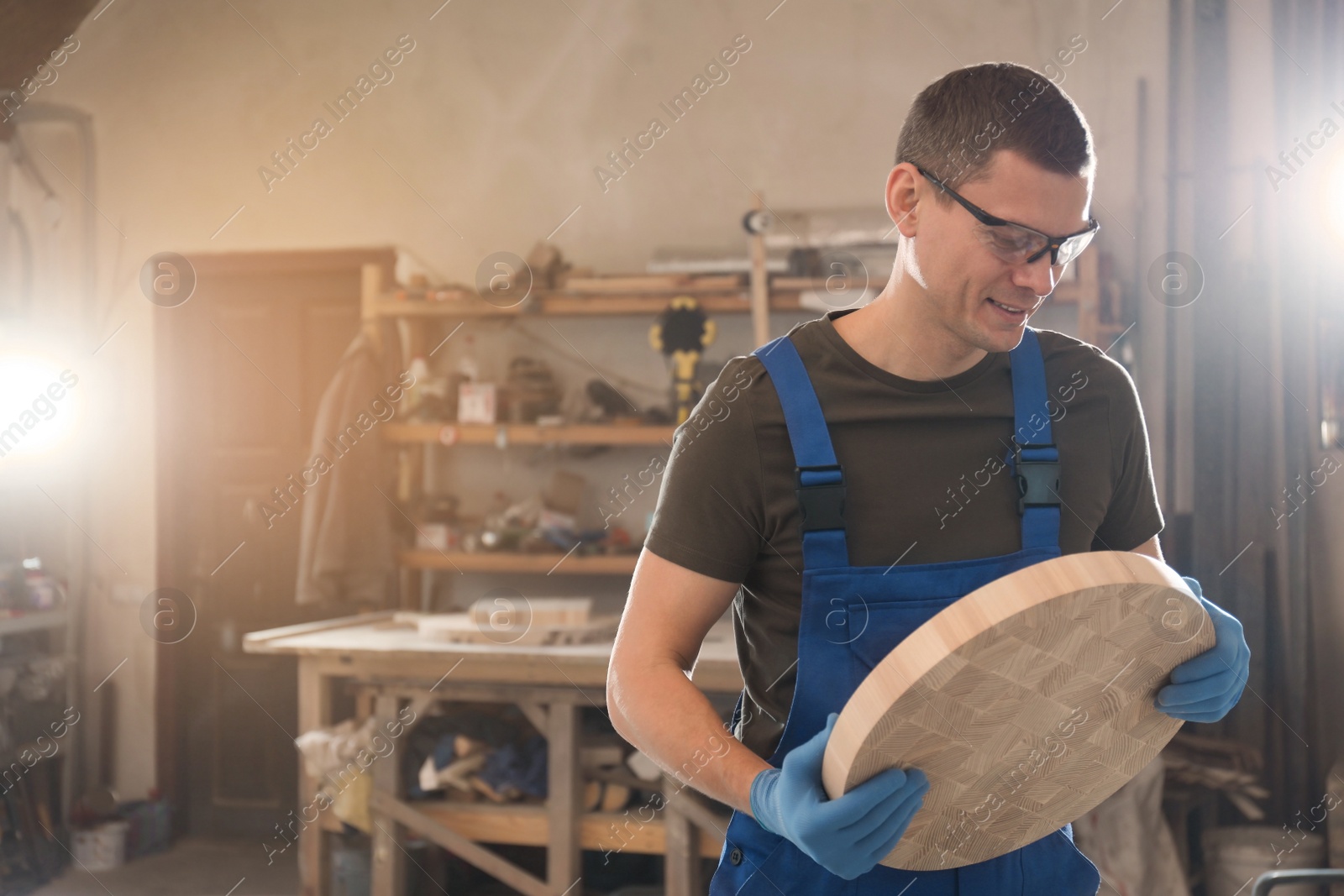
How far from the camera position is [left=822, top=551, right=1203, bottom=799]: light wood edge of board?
818 mm

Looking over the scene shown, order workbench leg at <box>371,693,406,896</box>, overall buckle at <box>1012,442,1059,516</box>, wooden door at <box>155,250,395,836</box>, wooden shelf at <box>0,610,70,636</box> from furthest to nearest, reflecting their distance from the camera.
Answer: wooden door at <box>155,250,395,836</box> → wooden shelf at <box>0,610,70,636</box> → workbench leg at <box>371,693,406,896</box> → overall buckle at <box>1012,442,1059,516</box>

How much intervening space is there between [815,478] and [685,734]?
0.29m

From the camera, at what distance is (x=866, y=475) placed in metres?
1.11

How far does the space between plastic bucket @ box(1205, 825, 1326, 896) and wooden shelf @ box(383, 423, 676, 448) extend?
1.99m

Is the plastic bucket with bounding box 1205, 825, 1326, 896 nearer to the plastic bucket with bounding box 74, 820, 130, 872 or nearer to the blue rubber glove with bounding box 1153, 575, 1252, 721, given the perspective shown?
the blue rubber glove with bounding box 1153, 575, 1252, 721

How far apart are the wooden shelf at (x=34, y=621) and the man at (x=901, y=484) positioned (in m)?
3.74

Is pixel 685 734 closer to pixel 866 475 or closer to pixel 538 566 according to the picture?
pixel 866 475

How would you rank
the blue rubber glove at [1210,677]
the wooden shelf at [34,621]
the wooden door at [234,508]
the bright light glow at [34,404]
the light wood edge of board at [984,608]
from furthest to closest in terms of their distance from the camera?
1. the wooden door at [234,508]
2. the bright light glow at [34,404]
3. the wooden shelf at [34,621]
4. the blue rubber glove at [1210,677]
5. the light wood edge of board at [984,608]

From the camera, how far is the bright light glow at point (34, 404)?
4.14 metres

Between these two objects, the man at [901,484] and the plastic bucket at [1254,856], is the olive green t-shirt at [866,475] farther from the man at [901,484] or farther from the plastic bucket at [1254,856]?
the plastic bucket at [1254,856]

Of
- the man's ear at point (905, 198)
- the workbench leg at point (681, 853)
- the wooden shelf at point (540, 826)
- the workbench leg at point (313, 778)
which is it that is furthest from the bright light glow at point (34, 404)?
the man's ear at point (905, 198)

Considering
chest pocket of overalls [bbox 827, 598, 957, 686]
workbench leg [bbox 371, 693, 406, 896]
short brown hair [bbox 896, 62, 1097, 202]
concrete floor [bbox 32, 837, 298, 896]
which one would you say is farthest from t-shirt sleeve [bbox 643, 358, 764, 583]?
concrete floor [bbox 32, 837, 298, 896]

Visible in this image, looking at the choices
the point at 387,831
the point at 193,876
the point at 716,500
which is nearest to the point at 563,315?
the point at 387,831

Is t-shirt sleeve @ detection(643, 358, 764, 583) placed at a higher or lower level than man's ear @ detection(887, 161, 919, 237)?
lower
